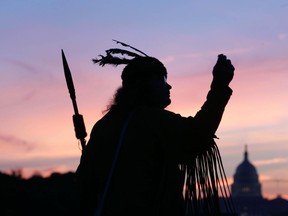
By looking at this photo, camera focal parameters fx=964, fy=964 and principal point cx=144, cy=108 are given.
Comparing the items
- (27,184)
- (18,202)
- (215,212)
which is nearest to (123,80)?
(215,212)

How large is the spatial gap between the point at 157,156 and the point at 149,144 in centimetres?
8

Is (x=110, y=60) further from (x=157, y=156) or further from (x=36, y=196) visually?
(x=36, y=196)

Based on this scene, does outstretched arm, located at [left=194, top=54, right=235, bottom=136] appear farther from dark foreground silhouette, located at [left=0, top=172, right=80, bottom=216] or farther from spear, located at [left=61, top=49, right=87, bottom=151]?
dark foreground silhouette, located at [left=0, top=172, right=80, bottom=216]

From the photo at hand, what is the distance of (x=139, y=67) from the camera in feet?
17.3

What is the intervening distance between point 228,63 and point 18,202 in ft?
163

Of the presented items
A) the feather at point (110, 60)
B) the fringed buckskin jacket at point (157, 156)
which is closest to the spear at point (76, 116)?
the feather at point (110, 60)

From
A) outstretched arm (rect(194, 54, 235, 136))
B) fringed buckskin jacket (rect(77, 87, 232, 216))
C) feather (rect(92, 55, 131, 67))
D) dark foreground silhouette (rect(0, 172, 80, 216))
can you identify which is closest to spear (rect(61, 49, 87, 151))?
feather (rect(92, 55, 131, 67))

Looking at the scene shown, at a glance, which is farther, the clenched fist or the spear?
the spear

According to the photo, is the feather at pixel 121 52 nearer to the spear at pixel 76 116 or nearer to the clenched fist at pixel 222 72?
the clenched fist at pixel 222 72

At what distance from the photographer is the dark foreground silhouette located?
175 feet

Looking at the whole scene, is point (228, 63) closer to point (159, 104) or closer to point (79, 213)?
point (159, 104)

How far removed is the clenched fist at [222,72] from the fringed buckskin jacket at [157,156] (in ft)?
0.11

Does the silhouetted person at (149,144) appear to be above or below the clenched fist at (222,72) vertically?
below

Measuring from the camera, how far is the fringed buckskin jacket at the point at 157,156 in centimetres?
491
